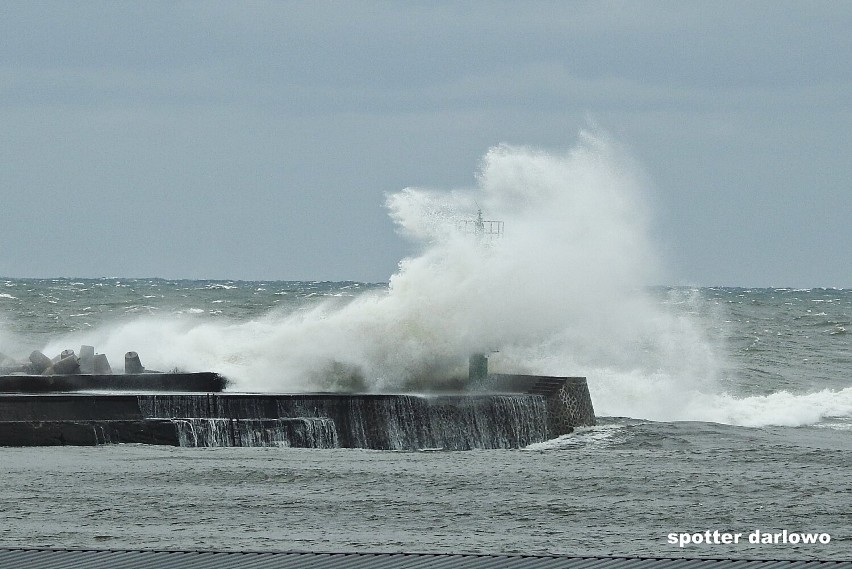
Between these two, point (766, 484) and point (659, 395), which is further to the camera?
point (659, 395)

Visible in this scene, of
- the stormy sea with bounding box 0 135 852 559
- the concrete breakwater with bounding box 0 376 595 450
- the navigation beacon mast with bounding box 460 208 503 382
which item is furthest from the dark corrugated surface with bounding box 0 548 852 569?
the navigation beacon mast with bounding box 460 208 503 382

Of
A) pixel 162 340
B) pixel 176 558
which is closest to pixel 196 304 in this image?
pixel 162 340

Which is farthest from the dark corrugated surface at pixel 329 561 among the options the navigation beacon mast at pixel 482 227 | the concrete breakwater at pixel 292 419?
the navigation beacon mast at pixel 482 227

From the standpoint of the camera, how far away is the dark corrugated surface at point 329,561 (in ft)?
29.9

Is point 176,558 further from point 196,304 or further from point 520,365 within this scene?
point 196,304

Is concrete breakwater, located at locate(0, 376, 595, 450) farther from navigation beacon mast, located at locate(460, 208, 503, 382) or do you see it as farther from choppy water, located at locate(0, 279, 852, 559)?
navigation beacon mast, located at locate(460, 208, 503, 382)

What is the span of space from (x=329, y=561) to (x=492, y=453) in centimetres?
934

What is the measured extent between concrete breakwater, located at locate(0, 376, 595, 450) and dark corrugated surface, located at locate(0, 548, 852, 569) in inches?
315

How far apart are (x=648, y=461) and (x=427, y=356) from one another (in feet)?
21.2

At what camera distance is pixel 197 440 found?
58.6 ft

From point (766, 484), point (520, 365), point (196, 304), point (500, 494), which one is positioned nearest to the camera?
point (500, 494)

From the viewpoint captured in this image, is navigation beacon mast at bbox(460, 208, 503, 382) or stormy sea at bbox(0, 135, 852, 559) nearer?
stormy sea at bbox(0, 135, 852, 559)

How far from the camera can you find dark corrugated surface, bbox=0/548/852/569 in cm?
912

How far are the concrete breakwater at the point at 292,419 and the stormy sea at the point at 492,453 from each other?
0.35 meters
